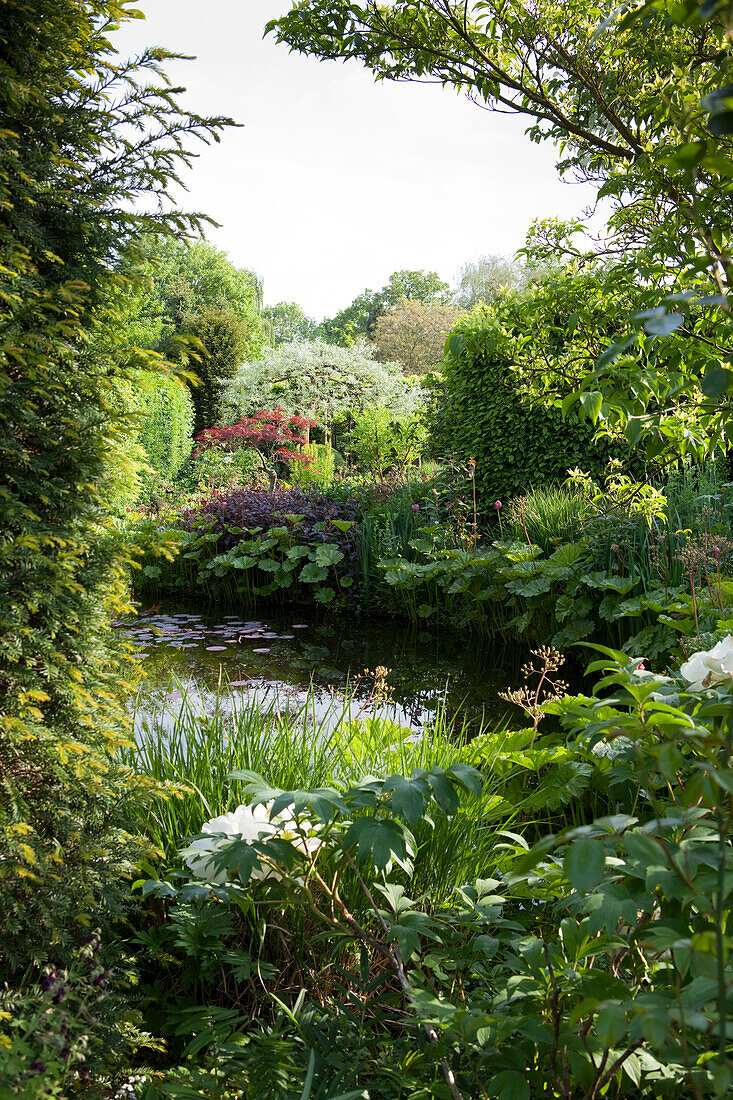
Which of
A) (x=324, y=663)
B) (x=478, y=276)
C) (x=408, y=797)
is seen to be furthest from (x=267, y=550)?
(x=478, y=276)

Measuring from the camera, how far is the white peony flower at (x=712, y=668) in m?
1.41

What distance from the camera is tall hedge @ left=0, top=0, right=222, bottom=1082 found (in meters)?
1.47

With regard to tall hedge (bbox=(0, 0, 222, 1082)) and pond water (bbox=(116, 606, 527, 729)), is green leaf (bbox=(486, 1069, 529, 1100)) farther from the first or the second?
pond water (bbox=(116, 606, 527, 729))

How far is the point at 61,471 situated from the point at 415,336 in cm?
3117

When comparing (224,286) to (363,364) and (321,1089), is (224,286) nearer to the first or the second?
(363,364)

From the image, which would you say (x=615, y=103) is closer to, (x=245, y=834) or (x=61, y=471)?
(x=61, y=471)

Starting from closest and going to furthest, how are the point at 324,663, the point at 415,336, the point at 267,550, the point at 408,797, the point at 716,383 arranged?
the point at 716,383, the point at 408,797, the point at 324,663, the point at 267,550, the point at 415,336

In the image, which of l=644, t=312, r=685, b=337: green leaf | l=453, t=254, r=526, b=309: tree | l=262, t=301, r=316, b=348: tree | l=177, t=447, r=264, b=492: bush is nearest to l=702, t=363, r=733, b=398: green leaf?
l=644, t=312, r=685, b=337: green leaf

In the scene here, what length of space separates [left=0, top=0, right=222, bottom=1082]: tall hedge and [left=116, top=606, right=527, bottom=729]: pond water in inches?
86.5

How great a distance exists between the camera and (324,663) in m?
5.55

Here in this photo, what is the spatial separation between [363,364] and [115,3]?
1598 cm

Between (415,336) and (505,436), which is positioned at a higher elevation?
(415,336)

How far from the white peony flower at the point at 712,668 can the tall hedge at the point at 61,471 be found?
1282 millimetres

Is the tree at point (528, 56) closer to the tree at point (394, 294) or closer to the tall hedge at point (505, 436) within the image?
the tall hedge at point (505, 436)
